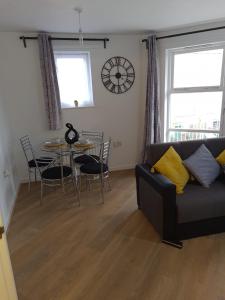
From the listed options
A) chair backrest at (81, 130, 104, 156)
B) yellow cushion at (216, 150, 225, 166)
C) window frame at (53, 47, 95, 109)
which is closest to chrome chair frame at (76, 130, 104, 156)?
chair backrest at (81, 130, 104, 156)

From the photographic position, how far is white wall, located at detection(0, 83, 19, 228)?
8.63 ft

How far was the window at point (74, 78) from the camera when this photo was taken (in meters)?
3.76

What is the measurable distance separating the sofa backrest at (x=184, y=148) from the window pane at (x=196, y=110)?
3.94ft

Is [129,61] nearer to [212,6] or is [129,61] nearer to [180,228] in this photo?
[212,6]

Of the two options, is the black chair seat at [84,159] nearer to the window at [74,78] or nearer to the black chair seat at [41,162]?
the black chair seat at [41,162]

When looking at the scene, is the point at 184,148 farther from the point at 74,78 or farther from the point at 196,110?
the point at 74,78

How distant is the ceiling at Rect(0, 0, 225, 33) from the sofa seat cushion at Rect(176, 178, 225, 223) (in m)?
2.20

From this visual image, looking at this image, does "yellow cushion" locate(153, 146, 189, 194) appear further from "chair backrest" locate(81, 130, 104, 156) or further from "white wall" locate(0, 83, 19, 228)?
"white wall" locate(0, 83, 19, 228)

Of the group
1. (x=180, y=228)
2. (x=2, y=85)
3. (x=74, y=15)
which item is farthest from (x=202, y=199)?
(x=2, y=85)

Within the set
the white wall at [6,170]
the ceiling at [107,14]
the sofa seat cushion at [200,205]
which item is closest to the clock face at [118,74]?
the ceiling at [107,14]

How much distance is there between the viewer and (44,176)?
294 cm

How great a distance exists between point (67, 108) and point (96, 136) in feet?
2.38

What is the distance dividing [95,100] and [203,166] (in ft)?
7.53

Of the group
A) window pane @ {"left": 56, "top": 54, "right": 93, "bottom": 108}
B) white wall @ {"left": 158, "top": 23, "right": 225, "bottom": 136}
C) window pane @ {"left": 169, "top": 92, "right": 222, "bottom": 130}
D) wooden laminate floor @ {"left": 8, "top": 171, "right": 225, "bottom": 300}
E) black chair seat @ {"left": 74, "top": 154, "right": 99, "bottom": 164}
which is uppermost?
white wall @ {"left": 158, "top": 23, "right": 225, "bottom": 136}
